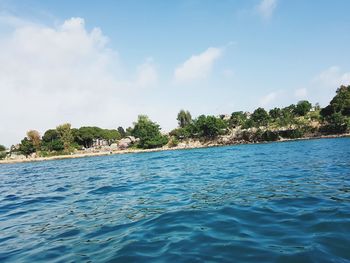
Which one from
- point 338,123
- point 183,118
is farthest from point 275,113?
point 183,118

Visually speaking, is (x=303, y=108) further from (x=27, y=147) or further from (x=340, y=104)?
(x=27, y=147)

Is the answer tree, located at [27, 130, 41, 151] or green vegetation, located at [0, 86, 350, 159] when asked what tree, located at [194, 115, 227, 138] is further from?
tree, located at [27, 130, 41, 151]

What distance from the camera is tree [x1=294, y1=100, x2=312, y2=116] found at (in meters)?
116

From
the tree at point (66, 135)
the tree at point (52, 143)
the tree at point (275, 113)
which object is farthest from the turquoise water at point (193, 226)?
the tree at point (52, 143)

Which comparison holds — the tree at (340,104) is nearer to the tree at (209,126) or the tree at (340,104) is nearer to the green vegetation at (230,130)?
the green vegetation at (230,130)

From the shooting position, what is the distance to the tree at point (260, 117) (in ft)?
347

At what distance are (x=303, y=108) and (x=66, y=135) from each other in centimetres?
9418

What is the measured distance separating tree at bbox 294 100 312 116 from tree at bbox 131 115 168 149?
52.6 m

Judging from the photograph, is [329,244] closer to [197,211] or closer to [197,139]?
[197,211]

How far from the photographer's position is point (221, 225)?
8273mm

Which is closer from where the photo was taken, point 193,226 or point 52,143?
point 193,226

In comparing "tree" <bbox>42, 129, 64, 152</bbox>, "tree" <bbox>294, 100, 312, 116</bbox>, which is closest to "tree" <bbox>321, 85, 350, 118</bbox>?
"tree" <bbox>294, 100, 312, 116</bbox>

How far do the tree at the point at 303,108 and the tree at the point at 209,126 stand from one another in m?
30.3

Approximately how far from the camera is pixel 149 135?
11425cm
